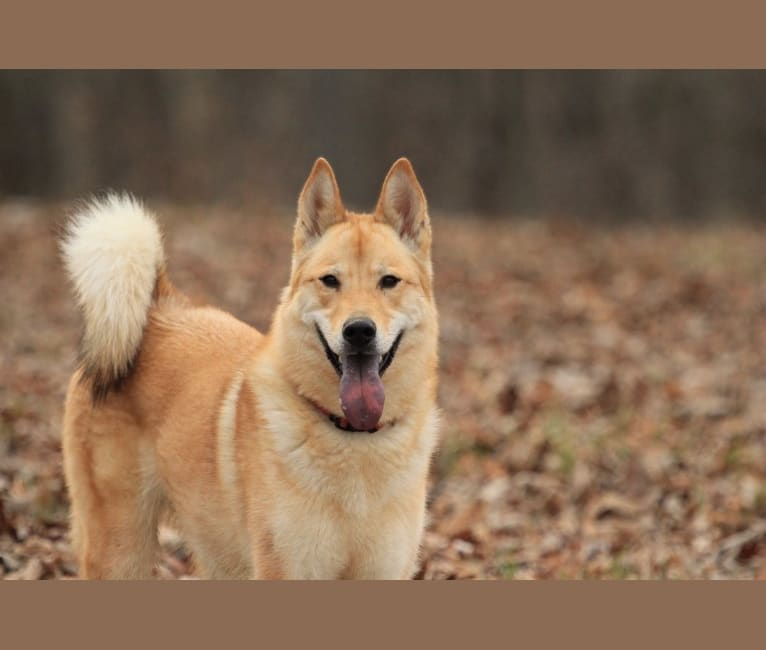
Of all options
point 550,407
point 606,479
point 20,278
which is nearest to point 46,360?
point 20,278

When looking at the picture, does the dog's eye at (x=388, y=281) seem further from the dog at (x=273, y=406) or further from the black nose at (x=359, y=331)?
the black nose at (x=359, y=331)

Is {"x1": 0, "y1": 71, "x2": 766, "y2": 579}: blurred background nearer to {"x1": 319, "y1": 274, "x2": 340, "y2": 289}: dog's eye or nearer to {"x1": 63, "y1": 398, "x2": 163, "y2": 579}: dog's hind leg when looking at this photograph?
{"x1": 63, "y1": 398, "x2": 163, "y2": 579}: dog's hind leg

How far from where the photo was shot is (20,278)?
11.5 meters

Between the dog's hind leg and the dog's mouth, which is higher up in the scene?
the dog's mouth

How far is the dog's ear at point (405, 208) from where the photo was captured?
13.5 feet

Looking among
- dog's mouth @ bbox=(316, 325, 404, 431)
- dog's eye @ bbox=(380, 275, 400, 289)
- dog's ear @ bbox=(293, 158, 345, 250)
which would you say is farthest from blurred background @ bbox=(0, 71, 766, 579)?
dog's eye @ bbox=(380, 275, 400, 289)

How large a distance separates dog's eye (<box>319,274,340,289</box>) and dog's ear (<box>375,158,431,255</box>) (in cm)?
37

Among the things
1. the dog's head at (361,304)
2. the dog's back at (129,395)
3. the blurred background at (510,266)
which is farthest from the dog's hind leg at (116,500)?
the dog's head at (361,304)

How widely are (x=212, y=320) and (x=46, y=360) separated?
4596 mm

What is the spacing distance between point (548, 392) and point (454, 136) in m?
11.6

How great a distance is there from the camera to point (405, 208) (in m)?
4.22

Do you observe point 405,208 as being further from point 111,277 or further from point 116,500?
point 116,500

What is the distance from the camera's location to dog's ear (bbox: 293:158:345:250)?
411 centimetres

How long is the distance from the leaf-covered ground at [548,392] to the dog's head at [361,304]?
1.49 m
